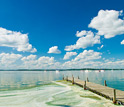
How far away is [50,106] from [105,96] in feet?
35.6

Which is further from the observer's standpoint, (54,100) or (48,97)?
(48,97)

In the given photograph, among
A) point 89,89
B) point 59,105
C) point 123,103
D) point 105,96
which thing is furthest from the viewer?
point 89,89

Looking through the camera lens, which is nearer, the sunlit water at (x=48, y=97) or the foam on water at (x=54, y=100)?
the foam on water at (x=54, y=100)

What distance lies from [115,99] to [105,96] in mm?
4599

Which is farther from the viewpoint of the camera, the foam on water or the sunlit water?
the sunlit water

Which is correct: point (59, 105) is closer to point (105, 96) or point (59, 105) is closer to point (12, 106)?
point (12, 106)

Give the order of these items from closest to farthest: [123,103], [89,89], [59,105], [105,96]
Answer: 1. [123,103]
2. [59,105]
3. [105,96]
4. [89,89]

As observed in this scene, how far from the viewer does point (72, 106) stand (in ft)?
60.3

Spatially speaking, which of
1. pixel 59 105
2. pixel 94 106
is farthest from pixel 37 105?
pixel 94 106

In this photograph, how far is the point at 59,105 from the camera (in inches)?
749

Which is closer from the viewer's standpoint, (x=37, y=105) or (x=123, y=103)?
(x=123, y=103)

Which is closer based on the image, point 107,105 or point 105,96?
point 107,105

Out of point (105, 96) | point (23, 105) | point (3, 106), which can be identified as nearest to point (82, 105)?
point (105, 96)

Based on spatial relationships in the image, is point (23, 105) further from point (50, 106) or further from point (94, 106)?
point (94, 106)
